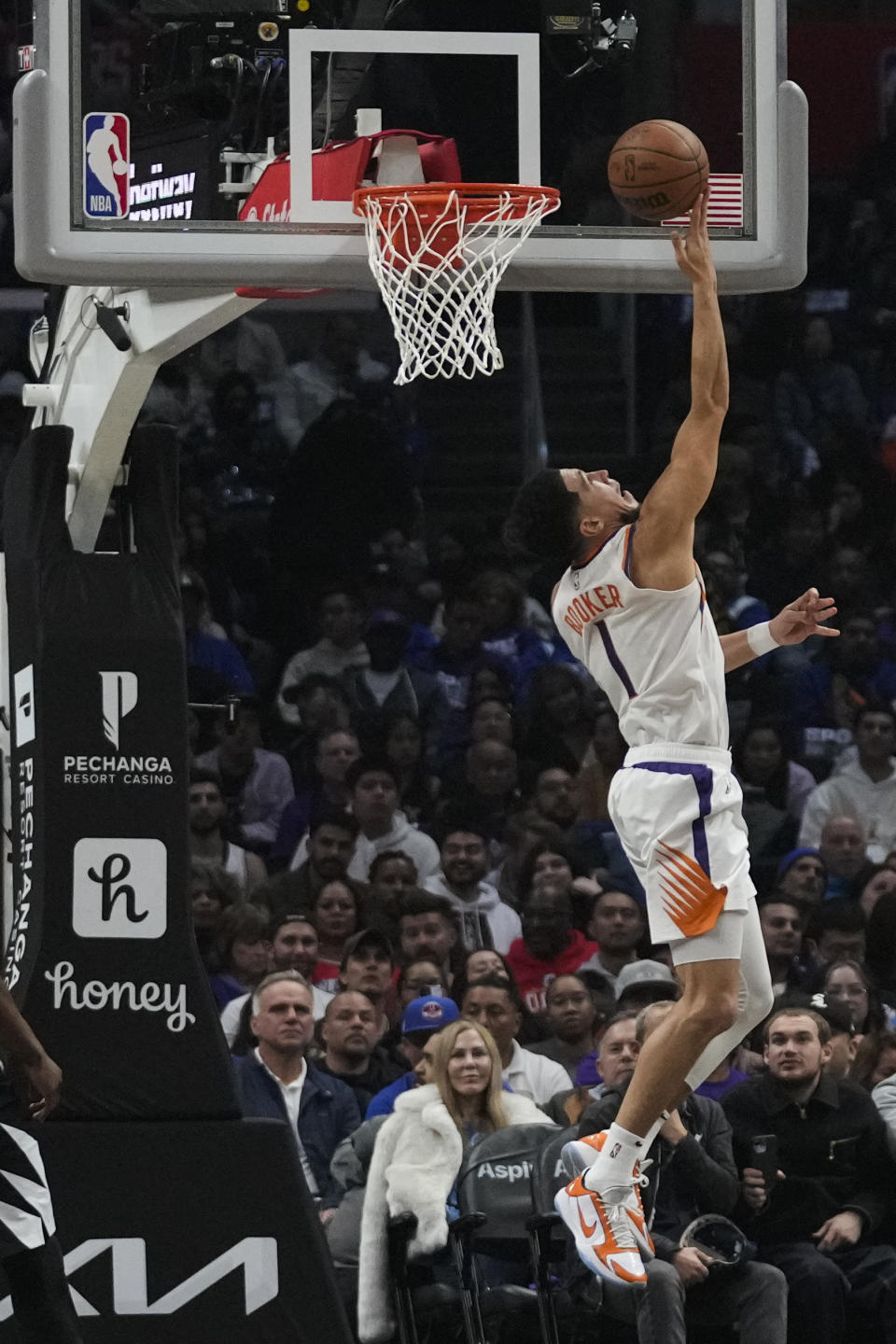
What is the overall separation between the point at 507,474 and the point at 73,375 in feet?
21.2

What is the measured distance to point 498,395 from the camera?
1475 cm

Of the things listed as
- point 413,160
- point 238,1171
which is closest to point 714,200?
point 413,160

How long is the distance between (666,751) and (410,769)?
19.4 feet

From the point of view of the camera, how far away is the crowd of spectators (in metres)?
8.45

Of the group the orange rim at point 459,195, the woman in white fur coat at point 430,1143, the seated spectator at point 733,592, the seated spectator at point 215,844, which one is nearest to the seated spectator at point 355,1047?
the woman in white fur coat at point 430,1143

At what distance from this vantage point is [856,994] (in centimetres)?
981

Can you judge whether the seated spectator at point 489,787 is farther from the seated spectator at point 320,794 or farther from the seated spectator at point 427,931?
the seated spectator at point 427,931

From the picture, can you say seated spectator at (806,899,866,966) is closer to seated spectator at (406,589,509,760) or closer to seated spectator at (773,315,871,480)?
seated spectator at (406,589,509,760)

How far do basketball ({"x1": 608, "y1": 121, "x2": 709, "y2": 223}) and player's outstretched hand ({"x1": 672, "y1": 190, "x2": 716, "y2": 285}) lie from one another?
0.08m

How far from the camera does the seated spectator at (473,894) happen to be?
1092cm

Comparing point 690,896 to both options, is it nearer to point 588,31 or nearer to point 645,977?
point 588,31

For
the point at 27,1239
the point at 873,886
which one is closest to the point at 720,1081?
the point at 873,886

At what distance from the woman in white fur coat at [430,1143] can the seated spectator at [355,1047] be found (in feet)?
2.81

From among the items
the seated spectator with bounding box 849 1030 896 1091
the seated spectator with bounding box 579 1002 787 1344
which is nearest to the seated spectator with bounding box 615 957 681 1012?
the seated spectator with bounding box 579 1002 787 1344
